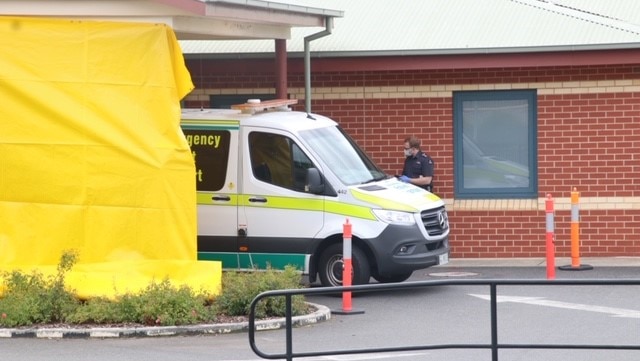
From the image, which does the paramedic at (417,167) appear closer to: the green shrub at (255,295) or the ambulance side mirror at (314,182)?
the ambulance side mirror at (314,182)

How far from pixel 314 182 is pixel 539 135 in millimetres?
5774

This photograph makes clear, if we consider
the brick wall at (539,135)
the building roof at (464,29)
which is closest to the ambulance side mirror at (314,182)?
the building roof at (464,29)

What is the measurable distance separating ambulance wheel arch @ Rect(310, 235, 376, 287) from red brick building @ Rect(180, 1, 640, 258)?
4.79 metres

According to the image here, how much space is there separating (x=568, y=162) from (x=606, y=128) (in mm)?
757

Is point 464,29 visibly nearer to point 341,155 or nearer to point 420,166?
point 420,166

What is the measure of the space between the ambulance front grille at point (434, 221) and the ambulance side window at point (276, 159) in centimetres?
154

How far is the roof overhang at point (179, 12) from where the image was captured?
49.4 feet

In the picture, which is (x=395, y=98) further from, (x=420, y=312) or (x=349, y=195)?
(x=420, y=312)

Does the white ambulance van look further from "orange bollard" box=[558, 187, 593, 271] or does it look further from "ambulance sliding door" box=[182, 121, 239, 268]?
"orange bollard" box=[558, 187, 593, 271]

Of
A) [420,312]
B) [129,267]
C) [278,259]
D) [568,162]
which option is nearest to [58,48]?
[129,267]

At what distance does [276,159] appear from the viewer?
16.8 m

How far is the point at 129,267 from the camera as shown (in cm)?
1495

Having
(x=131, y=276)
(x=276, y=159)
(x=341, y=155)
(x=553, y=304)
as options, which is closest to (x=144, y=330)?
(x=131, y=276)

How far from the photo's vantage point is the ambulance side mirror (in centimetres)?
1631
